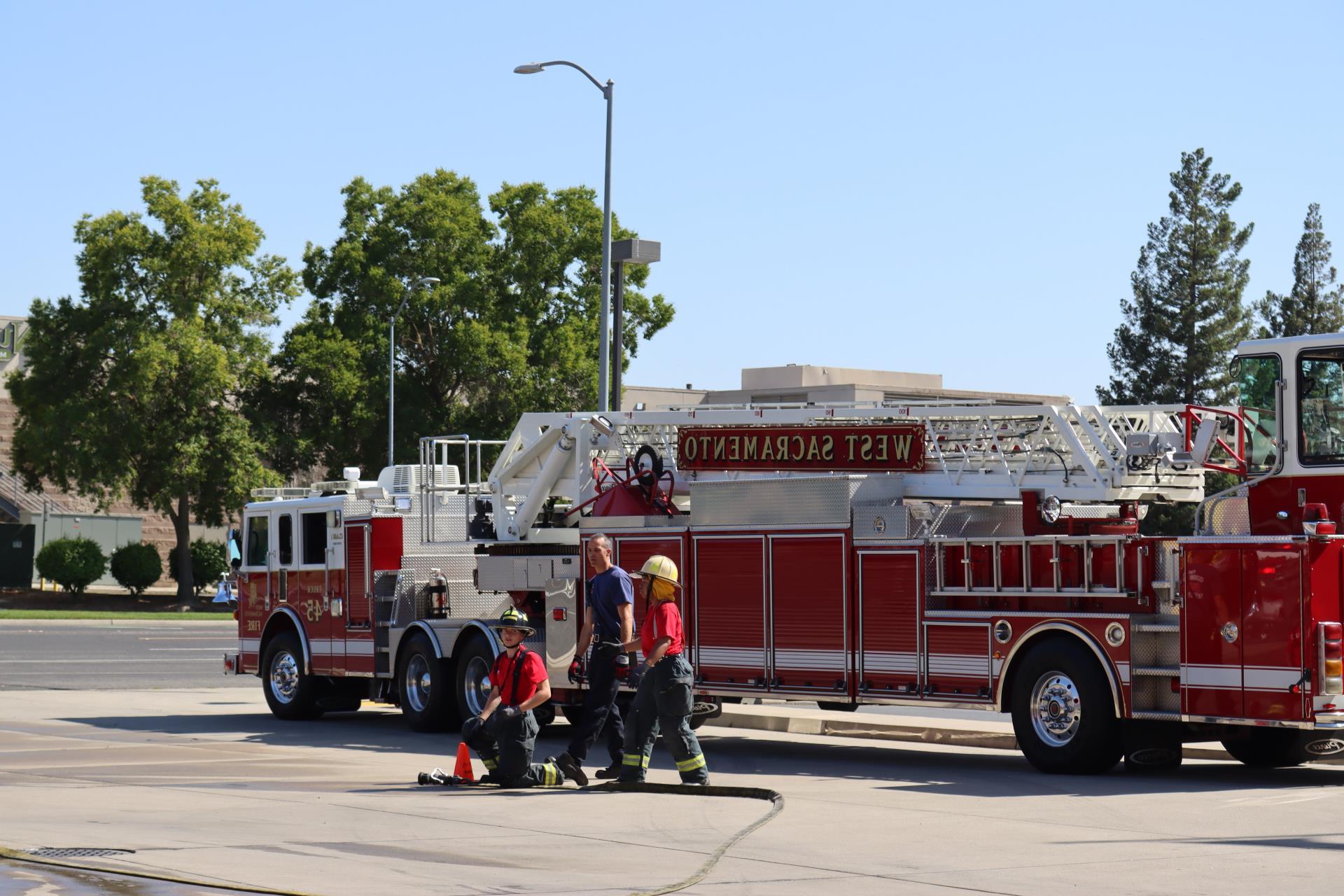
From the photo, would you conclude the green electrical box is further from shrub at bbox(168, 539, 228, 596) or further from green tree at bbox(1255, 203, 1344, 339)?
green tree at bbox(1255, 203, 1344, 339)

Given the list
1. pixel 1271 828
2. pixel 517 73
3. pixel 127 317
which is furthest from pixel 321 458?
pixel 1271 828

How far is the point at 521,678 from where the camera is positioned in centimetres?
1258

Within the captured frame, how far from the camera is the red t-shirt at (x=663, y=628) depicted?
12.5 meters

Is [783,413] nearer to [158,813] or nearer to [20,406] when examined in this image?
[158,813]

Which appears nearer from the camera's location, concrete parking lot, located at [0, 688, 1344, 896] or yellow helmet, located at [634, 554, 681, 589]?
concrete parking lot, located at [0, 688, 1344, 896]

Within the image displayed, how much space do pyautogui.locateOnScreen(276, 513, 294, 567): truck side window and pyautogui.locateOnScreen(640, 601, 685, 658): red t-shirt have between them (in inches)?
325

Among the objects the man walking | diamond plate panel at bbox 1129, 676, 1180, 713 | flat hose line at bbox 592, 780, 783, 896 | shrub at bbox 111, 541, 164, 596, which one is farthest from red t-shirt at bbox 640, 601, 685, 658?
shrub at bbox 111, 541, 164, 596

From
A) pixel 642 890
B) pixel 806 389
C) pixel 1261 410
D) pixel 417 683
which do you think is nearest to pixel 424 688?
pixel 417 683

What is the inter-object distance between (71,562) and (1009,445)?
42129 millimetres

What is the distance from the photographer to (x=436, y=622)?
1766 cm

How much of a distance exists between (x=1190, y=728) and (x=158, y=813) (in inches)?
295

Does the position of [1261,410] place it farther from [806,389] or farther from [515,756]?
[806,389]

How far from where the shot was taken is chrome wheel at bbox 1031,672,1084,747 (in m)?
13.4

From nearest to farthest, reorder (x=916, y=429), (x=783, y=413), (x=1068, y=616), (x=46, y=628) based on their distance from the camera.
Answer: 1. (x=1068, y=616)
2. (x=916, y=429)
3. (x=783, y=413)
4. (x=46, y=628)
